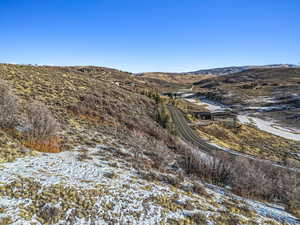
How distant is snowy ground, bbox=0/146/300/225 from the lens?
569 cm

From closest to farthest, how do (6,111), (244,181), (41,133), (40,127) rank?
(41,133) < (40,127) < (6,111) < (244,181)

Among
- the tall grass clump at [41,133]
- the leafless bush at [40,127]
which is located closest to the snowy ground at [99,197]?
the tall grass clump at [41,133]

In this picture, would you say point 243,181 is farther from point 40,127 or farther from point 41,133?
point 40,127

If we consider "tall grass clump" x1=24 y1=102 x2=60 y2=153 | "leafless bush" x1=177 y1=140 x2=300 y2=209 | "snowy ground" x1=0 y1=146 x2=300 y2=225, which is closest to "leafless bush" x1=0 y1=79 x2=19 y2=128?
"tall grass clump" x1=24 y1=102 x2=60 y2=153

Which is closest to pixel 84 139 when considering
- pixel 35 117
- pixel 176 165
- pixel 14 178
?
pixel 35 117

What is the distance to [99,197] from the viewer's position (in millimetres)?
6723

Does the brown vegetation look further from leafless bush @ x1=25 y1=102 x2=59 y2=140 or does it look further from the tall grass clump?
leafless bush @ x1=25 y1=102 x2=59 y2=140

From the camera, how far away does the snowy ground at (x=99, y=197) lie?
569cm

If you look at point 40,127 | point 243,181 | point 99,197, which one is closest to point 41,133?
point 40,127

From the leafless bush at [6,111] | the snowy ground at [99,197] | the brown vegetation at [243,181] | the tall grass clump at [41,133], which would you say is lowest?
the brown vegetation at [243,181]

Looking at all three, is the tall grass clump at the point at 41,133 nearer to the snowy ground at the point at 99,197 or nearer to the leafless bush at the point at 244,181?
the snowy ground at the point at 99,197

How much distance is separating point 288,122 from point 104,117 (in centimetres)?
8172

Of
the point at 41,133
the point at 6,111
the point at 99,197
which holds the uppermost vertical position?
the point at 6,111

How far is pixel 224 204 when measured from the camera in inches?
333
